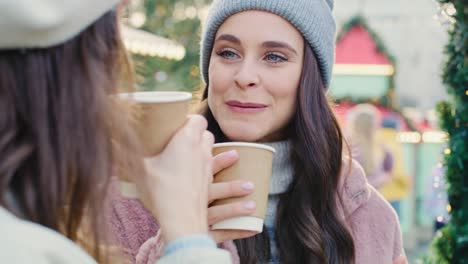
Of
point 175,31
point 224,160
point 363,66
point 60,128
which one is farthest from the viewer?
point 363,66

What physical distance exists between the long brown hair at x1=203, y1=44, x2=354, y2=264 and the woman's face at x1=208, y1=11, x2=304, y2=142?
0.06 metres

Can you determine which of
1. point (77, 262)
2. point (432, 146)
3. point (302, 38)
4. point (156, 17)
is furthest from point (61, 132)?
point (432, 146)

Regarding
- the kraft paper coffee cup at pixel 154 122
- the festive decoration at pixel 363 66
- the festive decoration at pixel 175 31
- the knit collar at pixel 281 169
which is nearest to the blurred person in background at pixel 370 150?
the festive decoration at pixel 175 31

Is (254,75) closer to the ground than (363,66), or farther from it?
farther from it

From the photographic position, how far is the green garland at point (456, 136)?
3.02 metres

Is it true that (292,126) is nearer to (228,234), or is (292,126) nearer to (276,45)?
(276,45)

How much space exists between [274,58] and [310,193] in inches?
16.4

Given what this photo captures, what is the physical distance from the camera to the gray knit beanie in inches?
93.0

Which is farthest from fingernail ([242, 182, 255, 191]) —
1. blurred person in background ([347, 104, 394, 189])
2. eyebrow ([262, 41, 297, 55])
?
blurred person in background ([347, 104, 394, 189])

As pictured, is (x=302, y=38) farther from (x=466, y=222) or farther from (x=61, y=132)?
(x=61, y=132)

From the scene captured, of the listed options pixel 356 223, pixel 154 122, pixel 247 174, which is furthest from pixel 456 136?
pixel 154 122

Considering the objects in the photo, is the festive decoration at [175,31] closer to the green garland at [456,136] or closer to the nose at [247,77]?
the green garland at [456,136]

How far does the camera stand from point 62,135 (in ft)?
4.13

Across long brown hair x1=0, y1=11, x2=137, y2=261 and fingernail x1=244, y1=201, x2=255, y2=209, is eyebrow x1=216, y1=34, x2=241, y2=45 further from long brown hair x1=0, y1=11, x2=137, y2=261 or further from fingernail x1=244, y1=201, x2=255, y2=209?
long brown hair x1=0, y1=11, x2=137, y2=261
